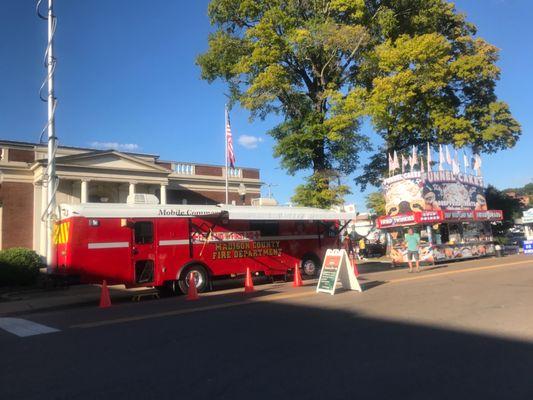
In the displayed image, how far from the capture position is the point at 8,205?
30812mm

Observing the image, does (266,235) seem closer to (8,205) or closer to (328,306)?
(328,306)

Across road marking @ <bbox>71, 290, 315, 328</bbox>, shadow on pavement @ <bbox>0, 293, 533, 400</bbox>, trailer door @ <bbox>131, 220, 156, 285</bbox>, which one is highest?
trailer door @ <bbox>131, 220, 156, 285</bbox>

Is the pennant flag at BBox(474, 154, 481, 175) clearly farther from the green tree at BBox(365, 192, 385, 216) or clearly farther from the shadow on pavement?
the shadow on pavement

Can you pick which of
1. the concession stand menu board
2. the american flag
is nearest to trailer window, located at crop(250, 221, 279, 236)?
the concession stand menu board

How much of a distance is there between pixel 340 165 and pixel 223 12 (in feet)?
33.1

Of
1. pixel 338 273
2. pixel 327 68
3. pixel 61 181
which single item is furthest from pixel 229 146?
pixel 338 273

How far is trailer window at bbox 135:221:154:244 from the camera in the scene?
14883mm

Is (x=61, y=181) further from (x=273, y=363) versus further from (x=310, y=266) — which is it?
(x=273, y=363)

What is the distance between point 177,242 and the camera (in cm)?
1549

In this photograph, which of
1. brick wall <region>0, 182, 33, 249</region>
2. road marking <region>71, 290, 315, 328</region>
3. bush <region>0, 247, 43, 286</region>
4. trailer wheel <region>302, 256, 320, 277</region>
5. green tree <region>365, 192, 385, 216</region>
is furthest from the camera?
green tree <region>365, 192, 385, 216</region>

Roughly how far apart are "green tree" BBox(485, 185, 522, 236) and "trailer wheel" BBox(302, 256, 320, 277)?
27.2m

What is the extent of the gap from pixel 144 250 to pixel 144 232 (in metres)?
0.56

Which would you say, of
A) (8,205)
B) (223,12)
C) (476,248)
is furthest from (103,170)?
(476,248)

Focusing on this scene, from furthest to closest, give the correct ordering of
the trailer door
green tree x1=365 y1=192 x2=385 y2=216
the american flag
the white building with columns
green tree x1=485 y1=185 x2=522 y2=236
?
green tree x1=485 y1=185 x2=522 y2=236 → green tree x1=365 y1=192 x2=385 y2=216 → the white building with columns → the american flag → the trailer door
